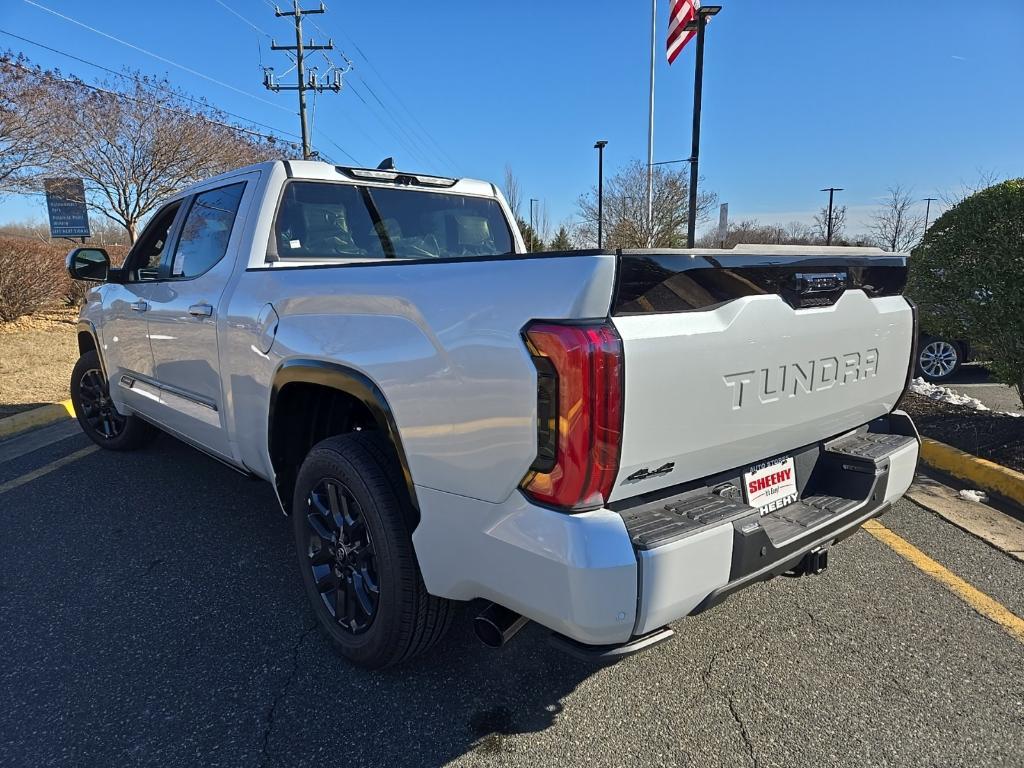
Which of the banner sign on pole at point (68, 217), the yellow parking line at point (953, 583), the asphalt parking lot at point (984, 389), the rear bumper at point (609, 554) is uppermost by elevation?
the banner sign on pole at point (68, 217)

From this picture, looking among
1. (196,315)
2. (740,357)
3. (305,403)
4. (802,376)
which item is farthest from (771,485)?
(196,315)

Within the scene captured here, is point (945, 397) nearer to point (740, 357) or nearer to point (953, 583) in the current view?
point (953, 583)

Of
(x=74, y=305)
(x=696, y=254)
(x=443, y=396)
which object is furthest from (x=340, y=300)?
(x=74, y=305)

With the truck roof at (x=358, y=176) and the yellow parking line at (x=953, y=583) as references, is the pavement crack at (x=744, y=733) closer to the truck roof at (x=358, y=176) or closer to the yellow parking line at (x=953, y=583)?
the yellow parking line at (x=953, y=583)

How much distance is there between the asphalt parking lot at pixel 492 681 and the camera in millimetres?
2006

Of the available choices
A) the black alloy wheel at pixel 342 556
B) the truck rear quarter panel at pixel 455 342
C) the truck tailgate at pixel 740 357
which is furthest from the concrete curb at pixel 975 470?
the black alloy wheel at pixel 342 556

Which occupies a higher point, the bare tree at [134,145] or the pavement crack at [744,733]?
the bare tree at [134,145]

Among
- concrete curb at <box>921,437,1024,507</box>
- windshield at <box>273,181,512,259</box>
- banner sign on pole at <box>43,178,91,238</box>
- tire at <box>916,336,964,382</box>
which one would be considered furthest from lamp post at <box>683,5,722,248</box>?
banner sign on pole at <box>43,178,91,238</box>

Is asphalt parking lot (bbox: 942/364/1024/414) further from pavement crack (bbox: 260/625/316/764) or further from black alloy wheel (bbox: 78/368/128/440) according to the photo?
black alloy wheel (bbox: 78/368/128/440)

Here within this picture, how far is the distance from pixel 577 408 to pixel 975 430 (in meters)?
5.09

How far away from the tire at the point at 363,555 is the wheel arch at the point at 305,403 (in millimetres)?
96

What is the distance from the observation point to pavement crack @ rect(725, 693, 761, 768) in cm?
194

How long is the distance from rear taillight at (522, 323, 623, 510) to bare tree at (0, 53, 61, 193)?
41.1ft

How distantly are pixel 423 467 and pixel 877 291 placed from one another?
1837mm
